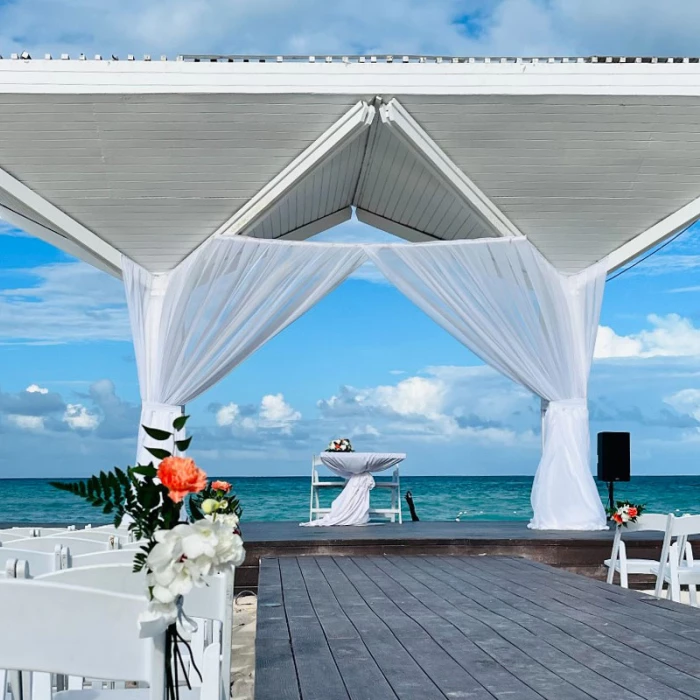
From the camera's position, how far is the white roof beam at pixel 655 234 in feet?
25.4

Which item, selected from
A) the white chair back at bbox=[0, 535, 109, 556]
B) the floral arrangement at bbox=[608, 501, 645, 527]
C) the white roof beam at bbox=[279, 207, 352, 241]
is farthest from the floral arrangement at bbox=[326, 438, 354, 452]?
the white chair back at bbox=[0, 535, 109, 556]

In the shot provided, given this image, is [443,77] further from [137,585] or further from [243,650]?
[137,585]

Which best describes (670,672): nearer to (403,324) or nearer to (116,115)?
(116,115)

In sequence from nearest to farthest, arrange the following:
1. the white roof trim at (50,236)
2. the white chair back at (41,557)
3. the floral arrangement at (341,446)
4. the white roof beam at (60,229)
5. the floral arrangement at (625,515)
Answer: the white chair back at (41,557) → the floral arrangement at (625,515) → the white roof beam at (60,229) → the white roof trim at (50,236) → the floral arrangement at (341,446)

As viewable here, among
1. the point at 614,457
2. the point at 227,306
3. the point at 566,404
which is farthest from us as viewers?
the point at 614,457

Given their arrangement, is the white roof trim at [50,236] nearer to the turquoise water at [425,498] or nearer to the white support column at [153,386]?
the white support column at [153,386]

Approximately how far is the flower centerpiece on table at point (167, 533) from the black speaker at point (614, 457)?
827cm

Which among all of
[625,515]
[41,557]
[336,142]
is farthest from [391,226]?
[41,557]

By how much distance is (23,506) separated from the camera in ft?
94.6

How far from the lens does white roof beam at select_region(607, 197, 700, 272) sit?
773 centimetres

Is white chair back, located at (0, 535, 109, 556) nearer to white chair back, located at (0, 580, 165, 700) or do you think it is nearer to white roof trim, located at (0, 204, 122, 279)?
white chair back, located at (0, 580, 165, 700)

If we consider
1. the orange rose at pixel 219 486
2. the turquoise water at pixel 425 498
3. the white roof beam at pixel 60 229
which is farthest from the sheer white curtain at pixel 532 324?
the turquoise water at pixel 425 498

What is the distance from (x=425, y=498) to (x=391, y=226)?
2198 cm

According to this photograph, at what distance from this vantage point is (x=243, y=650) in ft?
16.9
